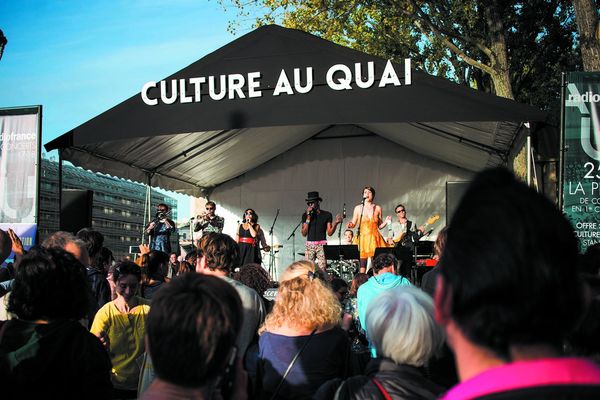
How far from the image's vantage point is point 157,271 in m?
5.40

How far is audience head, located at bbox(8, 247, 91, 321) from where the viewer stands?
2322 mm

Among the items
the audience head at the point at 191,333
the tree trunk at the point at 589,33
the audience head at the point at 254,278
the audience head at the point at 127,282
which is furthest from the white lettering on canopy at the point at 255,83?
the audience head at the point at 191,333

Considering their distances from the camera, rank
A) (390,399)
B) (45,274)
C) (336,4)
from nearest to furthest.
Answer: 1. (390,399)
2. (45,274)
3. (336,4)

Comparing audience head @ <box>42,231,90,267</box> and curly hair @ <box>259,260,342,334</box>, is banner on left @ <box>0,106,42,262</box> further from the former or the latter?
curly hair @ <box>259,260,342,334</box>

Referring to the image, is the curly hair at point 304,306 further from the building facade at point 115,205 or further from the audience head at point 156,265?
the building facade at point 115,205

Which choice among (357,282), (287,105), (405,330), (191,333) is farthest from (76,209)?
(191,333)

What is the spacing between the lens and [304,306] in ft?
9.88

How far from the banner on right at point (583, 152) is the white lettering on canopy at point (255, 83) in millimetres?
2514

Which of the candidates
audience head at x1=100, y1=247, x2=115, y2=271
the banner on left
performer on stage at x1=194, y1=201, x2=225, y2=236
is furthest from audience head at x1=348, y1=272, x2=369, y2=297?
performer on stage at x1=194, y1=201, x2=225, y2=236

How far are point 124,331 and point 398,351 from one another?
2394 millimetres

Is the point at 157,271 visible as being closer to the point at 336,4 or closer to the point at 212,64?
the point at 212,64

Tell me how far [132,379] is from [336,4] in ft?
48.7

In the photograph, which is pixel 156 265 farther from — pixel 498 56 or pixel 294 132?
pixel 498 56

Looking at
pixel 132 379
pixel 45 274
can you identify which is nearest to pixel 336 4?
pixel 132 379
